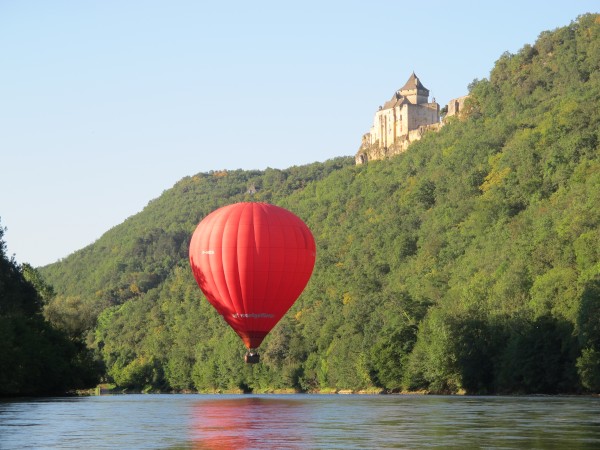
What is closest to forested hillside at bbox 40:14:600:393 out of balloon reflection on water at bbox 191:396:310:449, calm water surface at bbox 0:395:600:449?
calm water surface at bbox 0:395:600:449

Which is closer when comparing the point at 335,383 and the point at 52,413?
the point at 52,413

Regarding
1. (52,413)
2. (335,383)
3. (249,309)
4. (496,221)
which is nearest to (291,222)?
(249,309)

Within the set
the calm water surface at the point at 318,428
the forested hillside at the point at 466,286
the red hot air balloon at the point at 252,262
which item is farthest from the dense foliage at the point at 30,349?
the red hot air balloon at the point at 252,262

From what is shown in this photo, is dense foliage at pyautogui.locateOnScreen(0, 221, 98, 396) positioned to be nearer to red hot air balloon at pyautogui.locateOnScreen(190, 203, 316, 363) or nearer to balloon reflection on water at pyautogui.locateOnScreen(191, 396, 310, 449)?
red hot air balloon at pyautogui.locateOnScreen(190, 203, 316, 363)

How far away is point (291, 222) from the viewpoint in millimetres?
91062

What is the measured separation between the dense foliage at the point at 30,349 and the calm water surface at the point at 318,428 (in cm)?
1287

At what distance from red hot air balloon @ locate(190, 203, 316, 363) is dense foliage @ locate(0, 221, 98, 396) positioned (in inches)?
545

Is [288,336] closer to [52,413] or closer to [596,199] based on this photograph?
[596,199]

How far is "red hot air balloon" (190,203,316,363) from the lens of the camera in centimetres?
8825

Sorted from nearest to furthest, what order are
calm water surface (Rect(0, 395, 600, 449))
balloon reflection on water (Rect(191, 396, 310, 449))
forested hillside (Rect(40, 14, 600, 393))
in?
1. calm water surface (Rect(0, 395, 600, 449))
2. balloon reflection on water (Rect(191, 396, 310, 449))
3. forested hillside (Rect(40, 14, 600, 393))

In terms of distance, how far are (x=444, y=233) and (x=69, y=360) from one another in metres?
77.5

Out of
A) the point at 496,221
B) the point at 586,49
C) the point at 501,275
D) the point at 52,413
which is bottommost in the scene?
the point at 52,413

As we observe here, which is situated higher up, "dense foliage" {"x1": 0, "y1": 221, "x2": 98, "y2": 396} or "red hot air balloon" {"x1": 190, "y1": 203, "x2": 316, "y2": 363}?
"red hot air balloon" {"x1": 190, "y1": 203, "x2": 316, "y2": 363}

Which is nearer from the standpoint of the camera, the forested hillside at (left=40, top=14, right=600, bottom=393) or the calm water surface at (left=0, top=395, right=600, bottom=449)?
the calm water surface at (left=0, top=395, right=600, bottom=449)
